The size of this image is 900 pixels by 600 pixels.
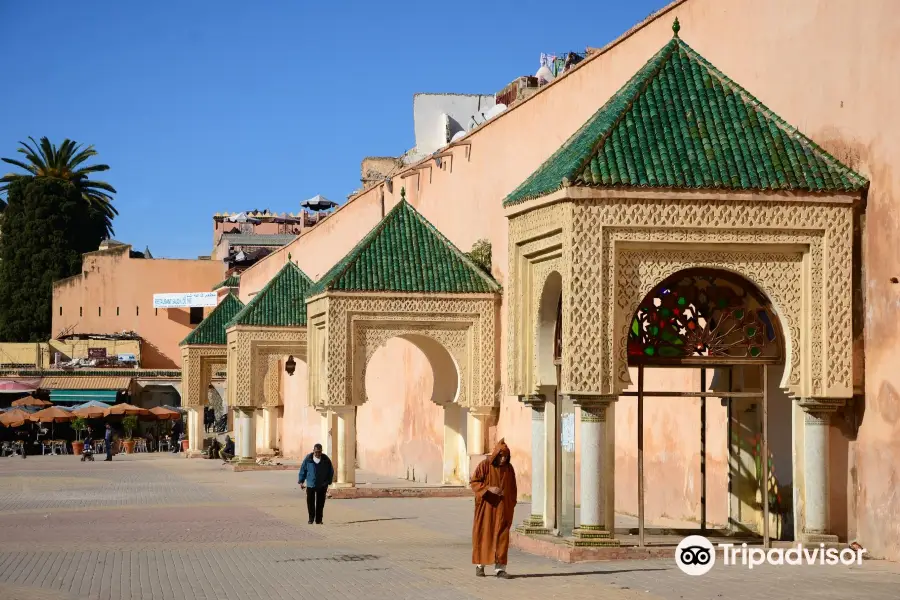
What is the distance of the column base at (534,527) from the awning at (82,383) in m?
41.1

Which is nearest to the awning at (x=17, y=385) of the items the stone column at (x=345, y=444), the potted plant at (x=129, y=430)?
the potted plant at (x=129, y=430)

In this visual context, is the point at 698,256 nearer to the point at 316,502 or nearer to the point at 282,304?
the point at 316,502

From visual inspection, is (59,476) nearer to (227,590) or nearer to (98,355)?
(227,590)

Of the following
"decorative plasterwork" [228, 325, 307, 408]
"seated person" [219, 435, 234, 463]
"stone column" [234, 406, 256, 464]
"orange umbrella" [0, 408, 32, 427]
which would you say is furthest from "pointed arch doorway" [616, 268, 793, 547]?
"orange umbrella" [0, 408, 32, 427]

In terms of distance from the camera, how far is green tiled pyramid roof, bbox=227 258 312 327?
30328mm

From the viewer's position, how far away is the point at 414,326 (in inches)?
827

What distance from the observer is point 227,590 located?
421 inches

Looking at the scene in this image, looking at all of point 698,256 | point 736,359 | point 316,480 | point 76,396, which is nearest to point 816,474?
point 736,359

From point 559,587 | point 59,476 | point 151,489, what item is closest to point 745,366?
point 559,587

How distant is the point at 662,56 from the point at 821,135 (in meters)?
1.67

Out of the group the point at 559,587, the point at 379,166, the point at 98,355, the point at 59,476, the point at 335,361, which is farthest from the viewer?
the point at 98,355

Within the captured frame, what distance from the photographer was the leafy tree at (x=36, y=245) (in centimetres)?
6125

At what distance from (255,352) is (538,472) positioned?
17.2 meters

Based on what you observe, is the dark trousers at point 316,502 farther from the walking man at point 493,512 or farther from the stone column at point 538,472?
the walking man at point 493,512
